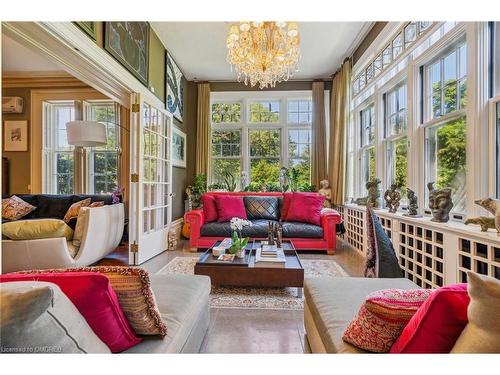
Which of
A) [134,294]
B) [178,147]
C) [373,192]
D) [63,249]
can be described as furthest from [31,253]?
[373,192]

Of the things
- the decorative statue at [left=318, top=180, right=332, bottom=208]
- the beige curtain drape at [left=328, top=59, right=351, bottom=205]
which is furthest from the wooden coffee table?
the decorative statue at [left=318, top=180, right=332, bottom=208]

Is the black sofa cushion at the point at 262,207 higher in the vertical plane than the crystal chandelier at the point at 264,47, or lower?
lower

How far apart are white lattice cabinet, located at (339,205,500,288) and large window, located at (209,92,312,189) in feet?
9.47

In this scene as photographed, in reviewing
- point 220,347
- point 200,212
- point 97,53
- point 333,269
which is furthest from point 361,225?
point 97,53

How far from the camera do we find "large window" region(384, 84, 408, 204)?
10.4 feet

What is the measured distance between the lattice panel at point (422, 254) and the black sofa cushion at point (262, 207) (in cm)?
226

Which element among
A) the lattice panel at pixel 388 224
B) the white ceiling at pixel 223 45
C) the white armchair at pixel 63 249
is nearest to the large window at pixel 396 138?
the lattice panel at pixel 388 224

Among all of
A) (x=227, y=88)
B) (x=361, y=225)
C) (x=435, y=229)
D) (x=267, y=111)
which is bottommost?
(x=361, y=225)

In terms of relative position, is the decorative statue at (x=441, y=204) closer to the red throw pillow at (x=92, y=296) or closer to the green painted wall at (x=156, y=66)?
the red throw pillow at (x=92, y=296)

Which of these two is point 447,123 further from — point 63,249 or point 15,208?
point 15,208

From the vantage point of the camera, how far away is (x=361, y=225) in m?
3.89

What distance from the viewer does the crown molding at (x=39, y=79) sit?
4777 mm
